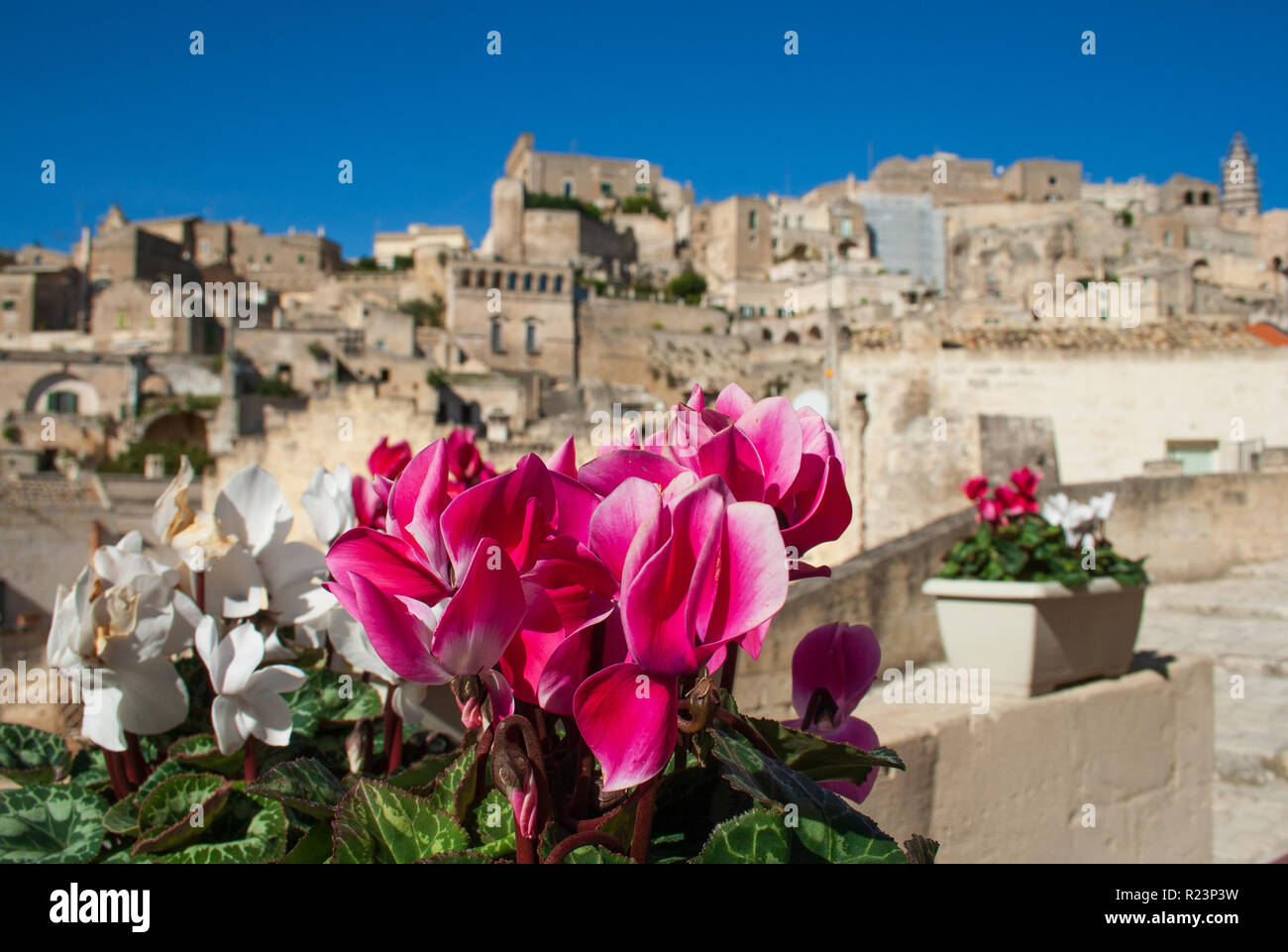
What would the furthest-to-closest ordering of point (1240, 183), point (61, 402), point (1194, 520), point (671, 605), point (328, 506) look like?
point (1240, 183)
point (61, 402)
point (1194, 520)
point (328, 506)
point (671, 605)

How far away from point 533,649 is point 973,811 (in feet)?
8.08

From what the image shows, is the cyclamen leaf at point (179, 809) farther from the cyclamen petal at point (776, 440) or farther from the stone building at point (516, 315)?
the stone building at point (516, 315)

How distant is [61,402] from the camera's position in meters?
50.4

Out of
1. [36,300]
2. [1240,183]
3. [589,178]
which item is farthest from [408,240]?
[1240,183]

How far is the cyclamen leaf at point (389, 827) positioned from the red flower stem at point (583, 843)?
142 mm

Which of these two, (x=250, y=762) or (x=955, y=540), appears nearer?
(x=250, y=762)

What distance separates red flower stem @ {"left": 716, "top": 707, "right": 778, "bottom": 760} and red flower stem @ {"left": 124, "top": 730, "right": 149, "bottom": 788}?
39.8 inches

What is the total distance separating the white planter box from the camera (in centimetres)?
374

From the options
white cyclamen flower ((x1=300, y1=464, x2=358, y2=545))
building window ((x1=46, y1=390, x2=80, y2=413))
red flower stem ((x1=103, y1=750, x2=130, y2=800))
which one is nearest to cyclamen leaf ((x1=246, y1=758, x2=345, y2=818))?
red flower stem ((x1=103, y1=750, x2=130, y2=800))

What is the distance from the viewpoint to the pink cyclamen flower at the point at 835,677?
4.47 feet

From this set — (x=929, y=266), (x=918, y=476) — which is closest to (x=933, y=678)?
(x=918, y=476)

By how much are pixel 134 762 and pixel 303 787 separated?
445 mm

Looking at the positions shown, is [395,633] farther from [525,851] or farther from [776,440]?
[776,440]

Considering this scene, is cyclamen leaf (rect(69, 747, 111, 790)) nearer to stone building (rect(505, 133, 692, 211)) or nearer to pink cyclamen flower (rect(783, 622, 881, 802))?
pink cyclamen flower (rect(783, 622, 881, 802))
